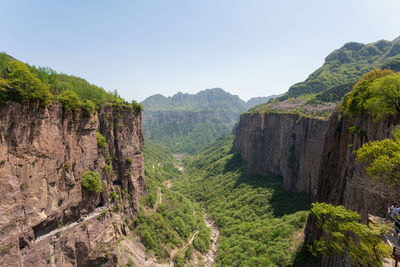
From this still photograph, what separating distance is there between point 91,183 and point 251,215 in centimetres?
4792

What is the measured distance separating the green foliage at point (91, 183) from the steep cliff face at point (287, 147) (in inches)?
2118

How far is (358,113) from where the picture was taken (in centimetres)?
2425

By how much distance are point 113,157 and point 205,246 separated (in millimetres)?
33505

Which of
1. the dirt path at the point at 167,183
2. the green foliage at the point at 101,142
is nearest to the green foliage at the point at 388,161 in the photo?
the green foliage at the point at 101,142

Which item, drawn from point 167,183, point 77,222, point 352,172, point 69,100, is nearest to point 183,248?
point 77,222

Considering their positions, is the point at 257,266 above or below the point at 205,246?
above

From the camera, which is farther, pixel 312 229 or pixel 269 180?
pixel 269 180

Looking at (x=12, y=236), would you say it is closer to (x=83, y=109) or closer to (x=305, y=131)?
(x=83, y=109)

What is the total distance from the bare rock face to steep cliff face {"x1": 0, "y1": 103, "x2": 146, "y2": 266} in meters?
31.9

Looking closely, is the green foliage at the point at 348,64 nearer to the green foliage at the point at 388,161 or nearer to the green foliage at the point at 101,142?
the green foliage at the point at 388,161

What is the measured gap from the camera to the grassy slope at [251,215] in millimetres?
41891

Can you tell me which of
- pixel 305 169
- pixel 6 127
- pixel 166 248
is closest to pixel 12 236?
pixel 6 127

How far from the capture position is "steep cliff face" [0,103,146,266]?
19891 mm

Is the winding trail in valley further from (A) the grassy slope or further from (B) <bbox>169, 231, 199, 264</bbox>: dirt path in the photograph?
(A) the grassy slope
